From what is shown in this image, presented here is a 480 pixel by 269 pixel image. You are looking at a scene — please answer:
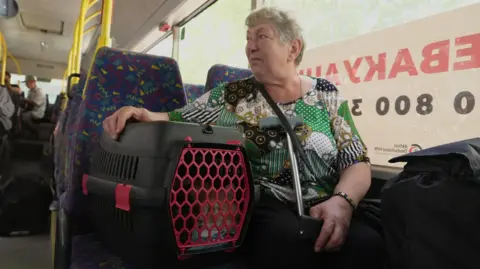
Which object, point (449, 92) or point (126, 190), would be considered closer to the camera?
point (126, 190)

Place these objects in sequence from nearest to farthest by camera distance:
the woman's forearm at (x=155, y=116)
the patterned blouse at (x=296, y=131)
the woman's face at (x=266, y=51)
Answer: the woman's forearm at (x=155, y=116) < the patterned blouse at (x=296, y=131) < the woman's face at (x=266, y=51)

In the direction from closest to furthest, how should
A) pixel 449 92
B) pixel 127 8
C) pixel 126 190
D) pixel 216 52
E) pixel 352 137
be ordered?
pixel 126 190
pixel 352 137
pixel 449 92
pixel 216 52
pixel 127 8

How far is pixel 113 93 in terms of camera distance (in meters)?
1.43

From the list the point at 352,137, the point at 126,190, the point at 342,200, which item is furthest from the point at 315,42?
the point at 126,190

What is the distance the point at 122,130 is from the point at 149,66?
601 mm

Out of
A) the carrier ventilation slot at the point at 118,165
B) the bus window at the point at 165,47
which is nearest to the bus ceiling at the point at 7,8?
the bus window at the point at 165,47

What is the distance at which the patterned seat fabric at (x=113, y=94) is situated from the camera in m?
1.36

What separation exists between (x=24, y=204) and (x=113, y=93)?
195 centimetres

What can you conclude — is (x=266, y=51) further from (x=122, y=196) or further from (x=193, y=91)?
(x=193, y=91)

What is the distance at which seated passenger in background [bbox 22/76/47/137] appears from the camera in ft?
15.0

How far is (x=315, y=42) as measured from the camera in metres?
2.05

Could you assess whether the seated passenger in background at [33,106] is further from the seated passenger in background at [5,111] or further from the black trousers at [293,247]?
the black trousers at [293,247]

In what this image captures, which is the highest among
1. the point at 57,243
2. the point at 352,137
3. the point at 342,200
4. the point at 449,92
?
the point at 449,92

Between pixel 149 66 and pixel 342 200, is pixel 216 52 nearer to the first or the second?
pixel 149 66
